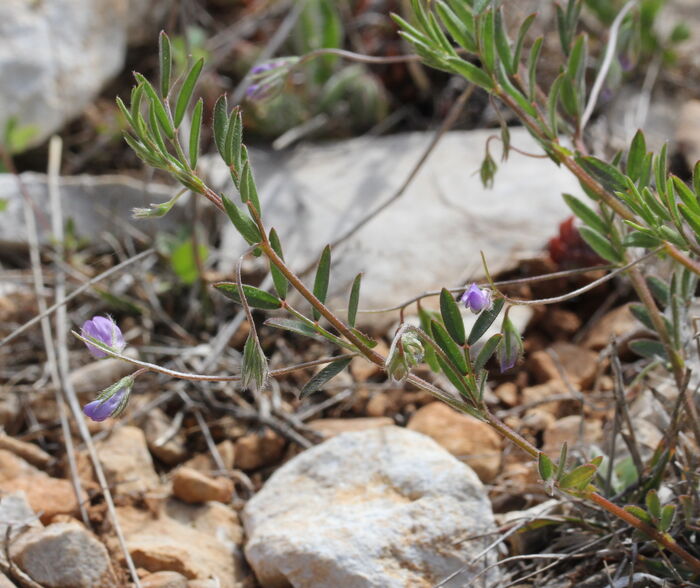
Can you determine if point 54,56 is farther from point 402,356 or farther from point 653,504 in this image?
point 653,504

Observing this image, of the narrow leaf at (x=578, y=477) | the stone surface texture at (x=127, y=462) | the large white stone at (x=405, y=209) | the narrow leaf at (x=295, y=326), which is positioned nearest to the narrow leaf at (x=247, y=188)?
the narrow leaf at (x=295, y=326)

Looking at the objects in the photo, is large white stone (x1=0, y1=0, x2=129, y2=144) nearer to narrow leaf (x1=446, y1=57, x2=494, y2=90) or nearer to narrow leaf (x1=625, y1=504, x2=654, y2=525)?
narrow leaf (x1=446, y1=57, x2=494, y2=90)

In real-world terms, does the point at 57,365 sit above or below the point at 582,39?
below

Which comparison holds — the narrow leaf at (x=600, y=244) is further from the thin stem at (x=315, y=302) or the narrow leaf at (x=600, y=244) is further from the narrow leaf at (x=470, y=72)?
the thin stem at (x=315, y=302)

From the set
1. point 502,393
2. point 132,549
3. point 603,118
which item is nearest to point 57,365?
point 132,549

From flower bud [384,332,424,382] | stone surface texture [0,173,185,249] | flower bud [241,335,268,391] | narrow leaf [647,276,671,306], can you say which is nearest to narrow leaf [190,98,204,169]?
flower bud [241,335,268,391]

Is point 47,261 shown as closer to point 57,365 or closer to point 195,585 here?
point 57,365
